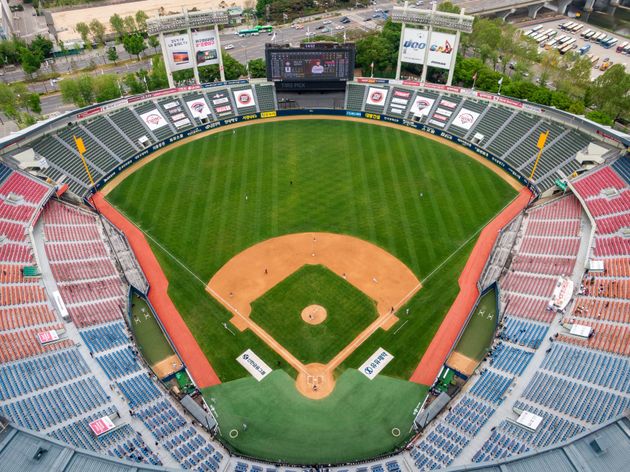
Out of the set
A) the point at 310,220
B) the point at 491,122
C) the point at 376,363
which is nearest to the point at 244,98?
the point at 310,220

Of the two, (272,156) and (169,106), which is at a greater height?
(169,106)

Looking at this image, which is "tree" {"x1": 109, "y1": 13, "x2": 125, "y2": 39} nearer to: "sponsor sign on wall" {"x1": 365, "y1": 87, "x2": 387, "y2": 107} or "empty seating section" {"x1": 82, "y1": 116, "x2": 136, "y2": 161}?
"empty seating section" {"x1": 82, "y1": 116, "x2": 136, "y2": 161}

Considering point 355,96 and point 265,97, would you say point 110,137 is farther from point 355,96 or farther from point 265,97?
point 355,96

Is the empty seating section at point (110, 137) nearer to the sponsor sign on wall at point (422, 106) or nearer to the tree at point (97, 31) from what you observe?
the sponsor sign on wall at point (422, 106)

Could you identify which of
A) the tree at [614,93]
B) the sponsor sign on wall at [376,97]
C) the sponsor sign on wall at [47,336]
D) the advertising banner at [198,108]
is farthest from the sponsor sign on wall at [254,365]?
the tree at [614,93]

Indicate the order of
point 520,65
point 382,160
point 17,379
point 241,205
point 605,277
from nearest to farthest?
point 17,379 → point 605,277 → point 241,205 → point 382,160 → point 520,65

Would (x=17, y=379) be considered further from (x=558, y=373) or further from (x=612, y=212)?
(x=612, y=212)

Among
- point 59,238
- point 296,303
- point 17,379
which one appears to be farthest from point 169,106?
point 17,379
